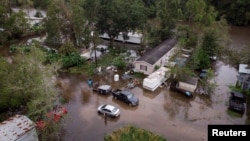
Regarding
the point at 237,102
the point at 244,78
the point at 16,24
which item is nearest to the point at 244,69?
the point at 244,78

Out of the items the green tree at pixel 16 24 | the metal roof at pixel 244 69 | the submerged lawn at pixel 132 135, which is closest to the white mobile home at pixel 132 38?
the green tree at pixel 16 24

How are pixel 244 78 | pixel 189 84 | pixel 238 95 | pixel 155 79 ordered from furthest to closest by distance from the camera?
pixel 155 79
pixel 189 84
pixel 244 78
pixel 238 95

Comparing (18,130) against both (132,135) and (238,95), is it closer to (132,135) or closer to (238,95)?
(132,135)

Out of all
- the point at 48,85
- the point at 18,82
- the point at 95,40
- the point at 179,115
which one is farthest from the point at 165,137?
the point at 95,40

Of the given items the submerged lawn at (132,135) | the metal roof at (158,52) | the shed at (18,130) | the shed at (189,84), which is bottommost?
the submerged lawn at (132,135)

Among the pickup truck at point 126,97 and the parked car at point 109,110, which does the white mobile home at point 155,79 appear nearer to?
the pickup truck at point 126,97

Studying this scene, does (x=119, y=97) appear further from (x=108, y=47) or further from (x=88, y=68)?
(x=108, y=47)
